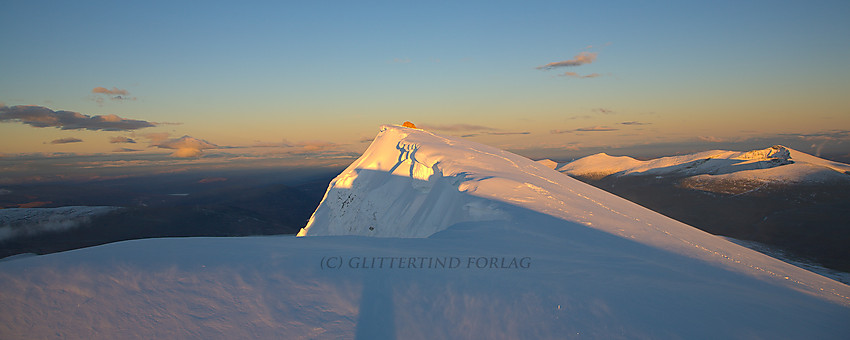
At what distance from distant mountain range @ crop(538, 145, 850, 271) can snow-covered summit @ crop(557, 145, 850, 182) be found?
15 cm

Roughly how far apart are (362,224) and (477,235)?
11.0 meters

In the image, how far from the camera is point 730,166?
77500 mm

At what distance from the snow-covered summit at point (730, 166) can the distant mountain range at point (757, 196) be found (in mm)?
155

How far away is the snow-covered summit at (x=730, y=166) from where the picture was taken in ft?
198

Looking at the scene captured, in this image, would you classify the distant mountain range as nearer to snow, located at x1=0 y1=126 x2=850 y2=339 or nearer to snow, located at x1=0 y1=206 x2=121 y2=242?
snow, located at x1=0 y1=126 x2=850 y2=339

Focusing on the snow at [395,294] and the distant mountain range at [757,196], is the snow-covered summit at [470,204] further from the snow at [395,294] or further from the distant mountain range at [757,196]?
the distant mountain range at [757,196]

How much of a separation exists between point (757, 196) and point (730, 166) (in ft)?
87.6

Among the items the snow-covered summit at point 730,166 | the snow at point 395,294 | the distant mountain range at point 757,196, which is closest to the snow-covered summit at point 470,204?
the snow at point 395,294

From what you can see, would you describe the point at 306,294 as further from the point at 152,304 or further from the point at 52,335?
the point at 52,335

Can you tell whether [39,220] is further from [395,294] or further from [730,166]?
[730,166]

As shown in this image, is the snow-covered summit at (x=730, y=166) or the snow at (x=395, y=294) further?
the snow-covered summit at (x=730, y=166)

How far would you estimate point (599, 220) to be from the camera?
1007 cm

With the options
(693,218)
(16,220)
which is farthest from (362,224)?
(16,220)

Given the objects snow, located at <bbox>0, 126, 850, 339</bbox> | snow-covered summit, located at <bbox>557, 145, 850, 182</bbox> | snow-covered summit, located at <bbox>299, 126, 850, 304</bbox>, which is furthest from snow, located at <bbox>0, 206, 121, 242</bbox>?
snow-covered summit, located at <bbox>557, 145, 850, 182</bbox>
